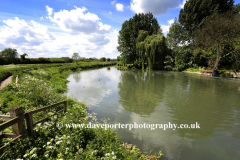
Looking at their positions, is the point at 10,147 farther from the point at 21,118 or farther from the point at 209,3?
the point at 209,3

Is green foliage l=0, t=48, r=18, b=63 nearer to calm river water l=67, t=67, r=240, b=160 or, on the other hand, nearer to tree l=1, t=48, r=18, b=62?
tree l=1, t=48, r=18, b=62

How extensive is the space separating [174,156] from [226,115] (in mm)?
5045

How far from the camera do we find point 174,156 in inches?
150

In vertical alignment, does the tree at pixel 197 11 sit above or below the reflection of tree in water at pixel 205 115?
above

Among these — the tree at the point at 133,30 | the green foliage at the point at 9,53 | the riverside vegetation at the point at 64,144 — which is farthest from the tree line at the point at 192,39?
the green foliage at the point at 9,53

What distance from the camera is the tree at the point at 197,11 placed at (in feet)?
82.1

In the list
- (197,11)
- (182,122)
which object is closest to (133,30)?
(197,11)

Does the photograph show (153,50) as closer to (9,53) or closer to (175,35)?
(175,35)

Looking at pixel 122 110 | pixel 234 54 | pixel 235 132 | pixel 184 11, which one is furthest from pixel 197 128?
pixel 184 11

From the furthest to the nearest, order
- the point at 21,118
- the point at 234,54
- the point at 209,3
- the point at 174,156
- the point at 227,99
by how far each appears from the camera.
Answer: the point at 209,3, the point at 234,54, the point at 227,99, the point at 174,156, the point at 21,118

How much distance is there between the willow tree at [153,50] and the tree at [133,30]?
6311mm

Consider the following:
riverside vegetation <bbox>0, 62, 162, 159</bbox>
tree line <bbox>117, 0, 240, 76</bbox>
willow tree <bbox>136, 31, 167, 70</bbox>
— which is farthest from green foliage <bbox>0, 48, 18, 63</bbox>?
riverside vegetation <bbox>0, 62, 162, 159</bbox>

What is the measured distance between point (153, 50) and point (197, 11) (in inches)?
507

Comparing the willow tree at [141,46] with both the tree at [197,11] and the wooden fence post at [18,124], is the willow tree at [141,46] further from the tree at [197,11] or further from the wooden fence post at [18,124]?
the wooden fence post at [18,124]
